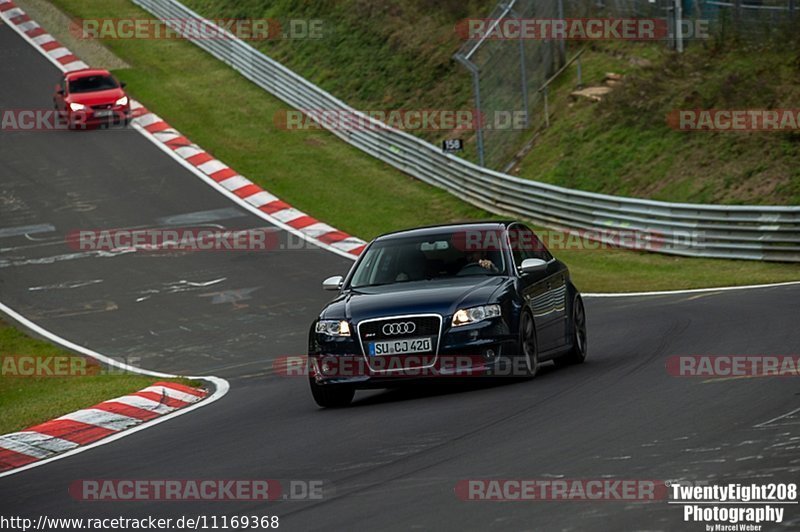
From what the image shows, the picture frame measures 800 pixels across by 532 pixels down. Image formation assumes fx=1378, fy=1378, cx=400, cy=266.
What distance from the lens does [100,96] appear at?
122 feet

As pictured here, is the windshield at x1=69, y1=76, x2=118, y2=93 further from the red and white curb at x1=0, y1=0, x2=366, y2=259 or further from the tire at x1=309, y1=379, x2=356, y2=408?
the tire at x1=309, y1=379, x2=356, y2=408

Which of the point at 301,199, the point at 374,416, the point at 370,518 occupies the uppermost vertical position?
the point at 370,518

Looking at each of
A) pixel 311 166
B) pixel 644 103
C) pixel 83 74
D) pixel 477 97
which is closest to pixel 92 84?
pixel 83 74

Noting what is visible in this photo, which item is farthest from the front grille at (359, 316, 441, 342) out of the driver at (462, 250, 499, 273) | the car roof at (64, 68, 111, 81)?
the car roof at (64, 68, 111, 81)

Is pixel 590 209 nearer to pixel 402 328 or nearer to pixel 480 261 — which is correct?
pixel 480 261

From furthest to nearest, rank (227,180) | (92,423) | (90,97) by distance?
(90,97) < (227,180) < (92,423)

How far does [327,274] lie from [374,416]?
42.5 feet

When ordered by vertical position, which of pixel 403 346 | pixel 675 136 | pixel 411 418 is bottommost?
pixel 675 136

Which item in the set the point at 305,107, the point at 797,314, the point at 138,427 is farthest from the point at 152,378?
the point at 305,107

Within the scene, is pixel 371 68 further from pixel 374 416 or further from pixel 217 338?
pixel 374 416

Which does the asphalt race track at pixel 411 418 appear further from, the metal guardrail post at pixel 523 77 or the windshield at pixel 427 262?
the metal guardrail post at pixel 523 77

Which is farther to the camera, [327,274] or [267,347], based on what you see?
[327,274]

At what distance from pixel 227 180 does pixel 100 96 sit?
6452 mm

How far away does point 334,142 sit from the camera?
3712cm
